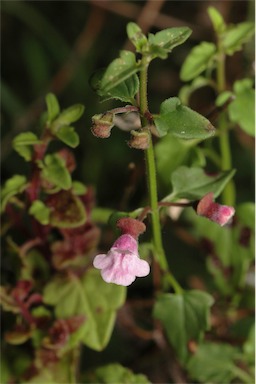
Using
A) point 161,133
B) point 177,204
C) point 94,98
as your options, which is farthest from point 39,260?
point 94,98

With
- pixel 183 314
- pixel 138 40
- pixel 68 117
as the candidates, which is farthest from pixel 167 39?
pixel 183 314

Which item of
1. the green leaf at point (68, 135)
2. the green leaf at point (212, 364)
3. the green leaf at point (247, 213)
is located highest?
the green leaf at point (68, 135)

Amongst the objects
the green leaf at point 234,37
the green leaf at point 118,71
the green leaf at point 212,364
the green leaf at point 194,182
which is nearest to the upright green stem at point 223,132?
the green leaf at point 234,37

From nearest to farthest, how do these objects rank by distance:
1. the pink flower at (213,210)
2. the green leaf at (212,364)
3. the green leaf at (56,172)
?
the pink flower at (213,210), the green leaf at (56,172), the green leaf at (212,364)

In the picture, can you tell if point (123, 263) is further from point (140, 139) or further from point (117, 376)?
point (117, 376)

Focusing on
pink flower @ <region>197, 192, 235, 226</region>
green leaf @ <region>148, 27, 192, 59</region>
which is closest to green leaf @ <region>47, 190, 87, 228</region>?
pink flower @ <region>197, 192, 235, 226</region>

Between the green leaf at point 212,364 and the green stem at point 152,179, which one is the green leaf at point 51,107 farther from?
the green leaf at point 212,364
